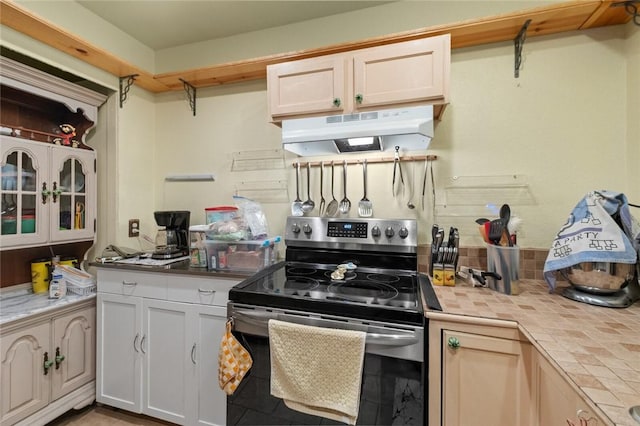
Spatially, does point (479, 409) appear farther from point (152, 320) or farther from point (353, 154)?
point (152, 320)

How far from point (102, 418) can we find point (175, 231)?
1.17 meters

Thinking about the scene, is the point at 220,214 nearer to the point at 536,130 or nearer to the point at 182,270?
the point at 182,270

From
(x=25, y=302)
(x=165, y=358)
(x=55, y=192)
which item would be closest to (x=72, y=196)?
(x=55, y=192)

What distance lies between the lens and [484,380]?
3.12 feet

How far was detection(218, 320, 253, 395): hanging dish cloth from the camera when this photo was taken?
1104 millimetres

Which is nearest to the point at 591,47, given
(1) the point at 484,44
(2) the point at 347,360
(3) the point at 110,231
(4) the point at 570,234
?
(1) the point at 484,44

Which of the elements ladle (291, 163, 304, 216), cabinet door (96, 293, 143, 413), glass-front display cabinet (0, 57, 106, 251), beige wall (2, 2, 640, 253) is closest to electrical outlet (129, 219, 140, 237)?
beige wall (2, 2, 640, 253)

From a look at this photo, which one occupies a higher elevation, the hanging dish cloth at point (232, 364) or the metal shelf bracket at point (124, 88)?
the metal shelf bracket at point (124, 88)

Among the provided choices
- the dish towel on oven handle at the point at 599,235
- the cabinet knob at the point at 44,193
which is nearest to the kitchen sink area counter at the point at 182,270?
the cabinet knob at the point at 44,193

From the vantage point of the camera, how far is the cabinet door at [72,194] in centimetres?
166

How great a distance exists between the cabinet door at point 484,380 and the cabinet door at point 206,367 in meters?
1.05

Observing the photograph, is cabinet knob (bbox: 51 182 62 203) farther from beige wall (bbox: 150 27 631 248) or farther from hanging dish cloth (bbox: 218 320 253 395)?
beige wall (bbox: 150 27 631 248)

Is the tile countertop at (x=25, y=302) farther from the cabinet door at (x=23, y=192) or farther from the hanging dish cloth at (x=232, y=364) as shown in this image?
the hanging dish cloth at (x=232, y=364)

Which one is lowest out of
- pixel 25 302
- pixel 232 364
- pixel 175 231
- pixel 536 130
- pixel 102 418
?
pixel 102 418
